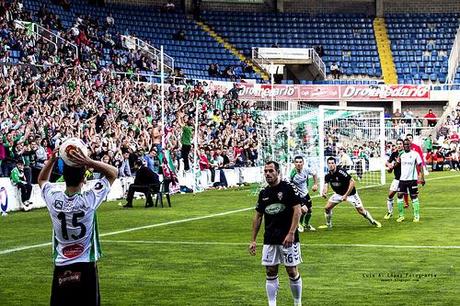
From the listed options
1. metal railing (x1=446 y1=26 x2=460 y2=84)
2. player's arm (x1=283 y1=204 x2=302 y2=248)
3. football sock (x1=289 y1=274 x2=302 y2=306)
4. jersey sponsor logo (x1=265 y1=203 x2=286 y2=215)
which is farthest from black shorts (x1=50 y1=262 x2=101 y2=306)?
metal railing (x1=446 y1=26 x2=460 y2=84)

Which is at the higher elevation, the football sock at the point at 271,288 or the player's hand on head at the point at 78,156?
the player's hand on head at the point at 78,156

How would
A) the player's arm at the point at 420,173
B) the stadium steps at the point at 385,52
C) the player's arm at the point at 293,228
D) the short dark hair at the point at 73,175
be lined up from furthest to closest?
the stadium steps at the point at 385,52 < the player's arm at the point at 420,173 < the player's arm at the point at 293,228 < the short dark hair at the point at 73,175

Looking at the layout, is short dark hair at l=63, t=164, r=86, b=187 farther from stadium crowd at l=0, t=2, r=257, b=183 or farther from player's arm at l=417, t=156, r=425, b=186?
stadium crowd at l=0, t=2, r=257, b=183

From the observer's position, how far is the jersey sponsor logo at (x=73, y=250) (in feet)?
29.4

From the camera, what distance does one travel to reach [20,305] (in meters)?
13.7

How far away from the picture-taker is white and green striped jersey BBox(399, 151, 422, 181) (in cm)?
2547

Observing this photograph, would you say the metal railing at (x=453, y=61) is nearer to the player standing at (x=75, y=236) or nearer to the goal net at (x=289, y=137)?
the goal net at (x=289, y=137)

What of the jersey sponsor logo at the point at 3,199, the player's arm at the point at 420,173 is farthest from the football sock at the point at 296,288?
the jersey sponsor logo at the point at 3,199

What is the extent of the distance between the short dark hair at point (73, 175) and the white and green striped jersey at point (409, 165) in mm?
17605

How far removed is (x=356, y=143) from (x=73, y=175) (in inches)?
1841

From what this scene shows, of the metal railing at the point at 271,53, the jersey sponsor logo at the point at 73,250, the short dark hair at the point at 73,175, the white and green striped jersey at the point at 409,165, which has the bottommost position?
the jersey sponsor logo at the point at 73,250

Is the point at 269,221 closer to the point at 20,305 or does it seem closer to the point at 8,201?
the point at 20,305

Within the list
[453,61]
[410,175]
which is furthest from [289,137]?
[453,61]

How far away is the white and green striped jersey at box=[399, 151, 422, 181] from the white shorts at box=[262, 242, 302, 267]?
13.4 meters
